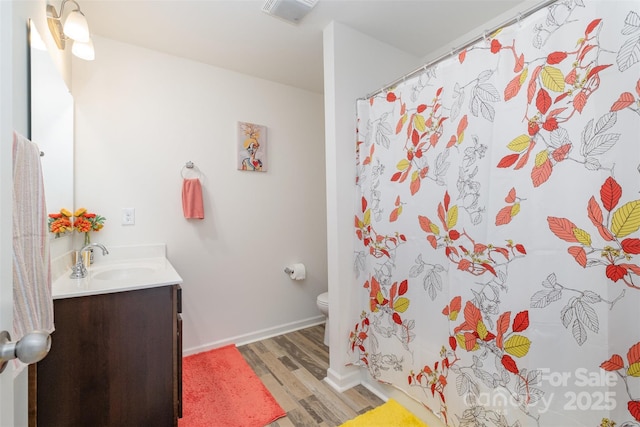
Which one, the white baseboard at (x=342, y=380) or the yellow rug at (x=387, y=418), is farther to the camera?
the white baseboard at (x=342, y=380)

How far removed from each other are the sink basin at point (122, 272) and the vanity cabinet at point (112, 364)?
0.41 metres

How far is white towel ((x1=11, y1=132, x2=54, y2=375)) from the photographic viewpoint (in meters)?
0.75

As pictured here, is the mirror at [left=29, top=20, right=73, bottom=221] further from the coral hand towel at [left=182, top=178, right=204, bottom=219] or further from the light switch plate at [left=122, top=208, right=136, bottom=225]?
the coral hand towel at [left=182, top=178, right=204, bottom=219]

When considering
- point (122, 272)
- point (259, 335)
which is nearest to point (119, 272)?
point (122, 272)

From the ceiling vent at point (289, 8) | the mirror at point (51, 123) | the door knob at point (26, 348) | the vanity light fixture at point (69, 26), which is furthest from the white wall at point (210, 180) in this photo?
the door knob at point (26, 348)

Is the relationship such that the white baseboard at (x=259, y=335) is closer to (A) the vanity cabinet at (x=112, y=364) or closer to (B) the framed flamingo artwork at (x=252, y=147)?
(A) the vanity cabinet at (x=112, y=364)

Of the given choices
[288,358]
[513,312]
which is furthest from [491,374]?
[288,358]

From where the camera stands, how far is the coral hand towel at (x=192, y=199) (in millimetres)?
2217

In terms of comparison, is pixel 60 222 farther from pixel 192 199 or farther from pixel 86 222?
pixel 192 199

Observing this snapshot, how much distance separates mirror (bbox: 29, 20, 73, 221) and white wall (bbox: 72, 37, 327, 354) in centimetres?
21

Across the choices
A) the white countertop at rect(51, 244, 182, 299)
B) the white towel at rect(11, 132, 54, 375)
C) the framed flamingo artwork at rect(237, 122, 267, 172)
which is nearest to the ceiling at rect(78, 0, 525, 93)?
the framed flamingo artwork at rect(237, 122, 267, 172)

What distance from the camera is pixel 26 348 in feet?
1.50

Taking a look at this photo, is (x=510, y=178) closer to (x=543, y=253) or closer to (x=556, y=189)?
(x=556, y=189)

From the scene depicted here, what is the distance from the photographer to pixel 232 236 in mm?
2494
